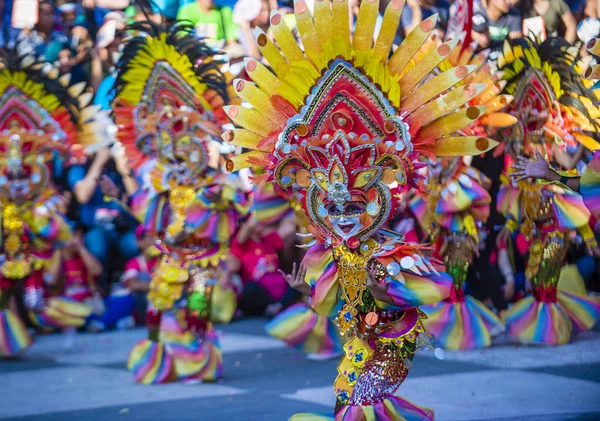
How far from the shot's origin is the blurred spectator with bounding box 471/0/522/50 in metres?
7.01

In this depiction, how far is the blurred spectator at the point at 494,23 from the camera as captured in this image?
7.01 meters

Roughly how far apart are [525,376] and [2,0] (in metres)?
6.93

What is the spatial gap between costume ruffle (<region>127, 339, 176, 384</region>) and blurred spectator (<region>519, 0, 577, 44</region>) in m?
3.59

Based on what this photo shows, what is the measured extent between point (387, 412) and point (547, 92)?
113 inches

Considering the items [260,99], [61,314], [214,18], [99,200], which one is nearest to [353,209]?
[260,99]

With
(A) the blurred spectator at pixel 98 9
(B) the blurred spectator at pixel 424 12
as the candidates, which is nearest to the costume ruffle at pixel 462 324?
(B) the blurred spectator at pixel 424 12

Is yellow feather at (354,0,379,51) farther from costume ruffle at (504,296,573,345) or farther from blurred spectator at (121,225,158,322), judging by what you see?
blurred spectator at (121,225,158,322)

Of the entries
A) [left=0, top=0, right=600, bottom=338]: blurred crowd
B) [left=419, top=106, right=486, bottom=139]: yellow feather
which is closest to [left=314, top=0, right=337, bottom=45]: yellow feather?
[left=419, top=106, right=486, bottom=139]: yellow feather

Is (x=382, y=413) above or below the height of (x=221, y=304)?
below

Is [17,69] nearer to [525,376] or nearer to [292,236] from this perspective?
[292,236]

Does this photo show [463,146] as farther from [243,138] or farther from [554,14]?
[554,14]

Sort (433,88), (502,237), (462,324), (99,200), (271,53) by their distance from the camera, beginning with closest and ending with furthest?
(433,88)
(271,53)
(462,324)
(502,237)
(99,200)

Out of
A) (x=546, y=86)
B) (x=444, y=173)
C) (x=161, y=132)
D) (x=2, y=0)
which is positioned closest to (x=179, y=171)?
(x=161, y=132)

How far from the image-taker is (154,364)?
21.9 feet
